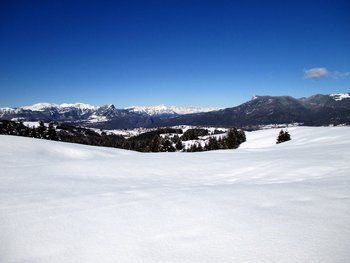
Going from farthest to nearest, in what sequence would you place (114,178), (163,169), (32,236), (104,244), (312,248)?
(163,169), (114,178), (32,236), (104,244), (312,248)

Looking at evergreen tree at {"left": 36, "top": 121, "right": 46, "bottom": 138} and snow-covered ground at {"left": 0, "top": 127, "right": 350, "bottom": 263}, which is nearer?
snow-covered ground at {"left": 0, "top": 127, "right": 350, "bottom": 263}

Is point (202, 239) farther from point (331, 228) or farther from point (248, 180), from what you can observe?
point (248, 180)

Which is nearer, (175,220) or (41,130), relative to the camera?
(175,220)

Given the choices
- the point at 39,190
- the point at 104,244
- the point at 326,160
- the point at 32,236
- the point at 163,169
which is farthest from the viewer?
the point at 163,169

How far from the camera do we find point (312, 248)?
391 centimetres

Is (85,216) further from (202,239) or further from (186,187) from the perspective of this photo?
(186,187)

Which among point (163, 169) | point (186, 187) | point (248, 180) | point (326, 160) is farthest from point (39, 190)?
point (326, 160)

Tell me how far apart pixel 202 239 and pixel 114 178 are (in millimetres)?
6721

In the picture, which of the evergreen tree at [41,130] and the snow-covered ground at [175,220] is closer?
the snow-covered ground at [175,220]

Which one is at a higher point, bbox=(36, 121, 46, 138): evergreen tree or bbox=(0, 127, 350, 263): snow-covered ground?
bbox=(36, 121, 46, 138): evergreen tree

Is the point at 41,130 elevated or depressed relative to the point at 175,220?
elevated

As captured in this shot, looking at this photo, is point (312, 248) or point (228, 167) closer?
point (312, 248)

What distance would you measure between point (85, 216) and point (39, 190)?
3422mm

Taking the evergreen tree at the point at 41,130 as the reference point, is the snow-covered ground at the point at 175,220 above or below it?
below
